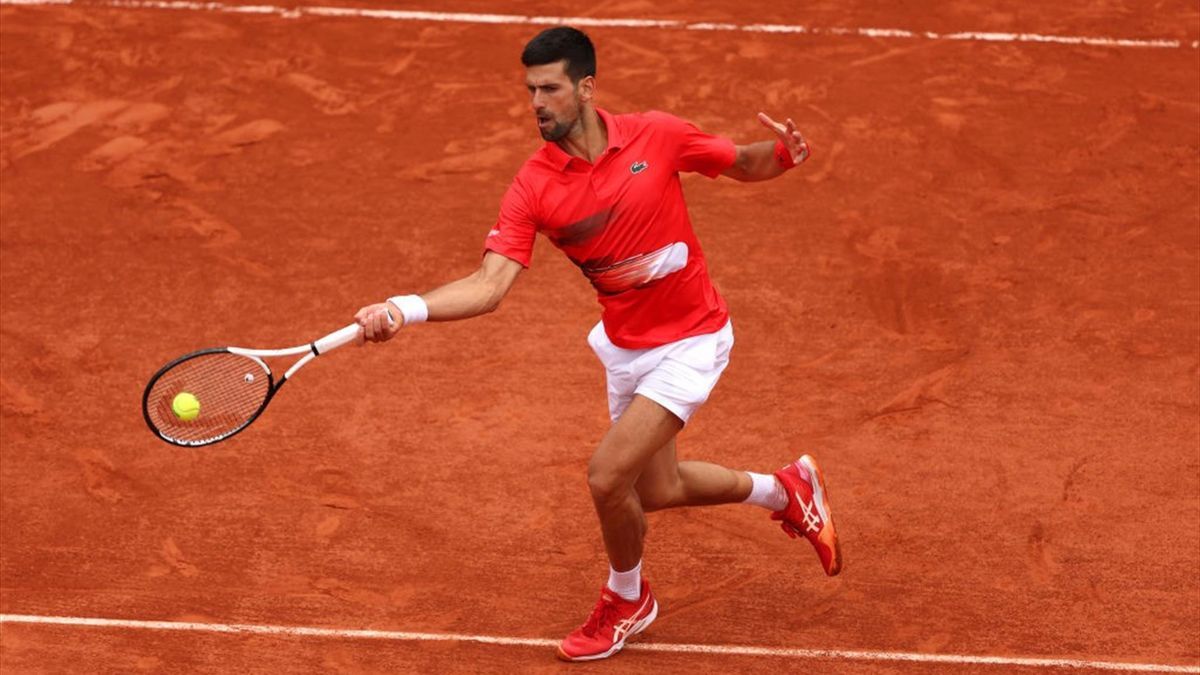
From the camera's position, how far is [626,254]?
694cm

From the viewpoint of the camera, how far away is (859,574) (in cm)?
800

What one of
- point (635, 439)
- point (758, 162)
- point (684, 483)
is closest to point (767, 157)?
point (758, 162)

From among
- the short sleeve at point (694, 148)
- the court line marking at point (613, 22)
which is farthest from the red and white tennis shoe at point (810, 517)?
the court line marking at point (613, 22)

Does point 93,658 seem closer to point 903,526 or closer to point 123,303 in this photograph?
point 123,303

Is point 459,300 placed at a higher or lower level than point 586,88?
lower

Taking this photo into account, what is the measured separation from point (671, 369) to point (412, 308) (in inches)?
44.9

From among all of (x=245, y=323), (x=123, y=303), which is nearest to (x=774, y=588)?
(x=245, y=323)

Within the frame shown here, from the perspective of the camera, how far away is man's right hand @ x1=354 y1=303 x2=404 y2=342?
6.25 m

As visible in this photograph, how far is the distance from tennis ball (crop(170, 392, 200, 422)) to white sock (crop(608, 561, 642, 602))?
5.87ft

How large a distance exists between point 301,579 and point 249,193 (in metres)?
3.63

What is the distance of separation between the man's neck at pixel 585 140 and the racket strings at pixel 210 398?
1.46 m

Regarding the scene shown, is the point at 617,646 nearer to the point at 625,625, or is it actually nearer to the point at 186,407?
the point at 625,625

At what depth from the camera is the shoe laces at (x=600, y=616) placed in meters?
7.44

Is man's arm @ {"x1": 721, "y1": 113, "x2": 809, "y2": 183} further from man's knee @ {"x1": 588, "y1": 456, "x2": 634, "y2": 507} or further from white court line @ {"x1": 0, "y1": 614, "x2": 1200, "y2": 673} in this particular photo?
white court line @ {"x1": 0, "y1": 614, "x2": 1200, "y2": 673}
